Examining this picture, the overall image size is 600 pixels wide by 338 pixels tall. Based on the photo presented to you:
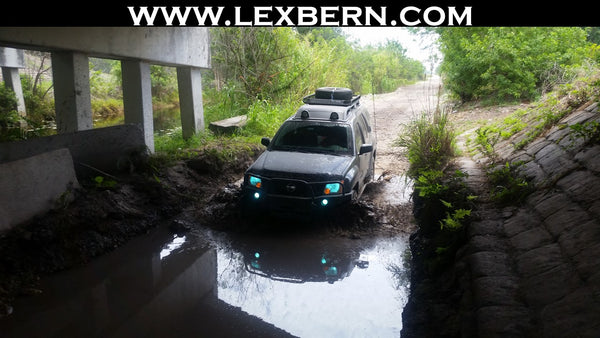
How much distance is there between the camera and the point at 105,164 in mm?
7766

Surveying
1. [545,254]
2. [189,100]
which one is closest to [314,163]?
[545,254]

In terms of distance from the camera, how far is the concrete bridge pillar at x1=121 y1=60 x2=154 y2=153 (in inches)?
382

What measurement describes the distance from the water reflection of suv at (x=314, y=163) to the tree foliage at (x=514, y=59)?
6.40 meters

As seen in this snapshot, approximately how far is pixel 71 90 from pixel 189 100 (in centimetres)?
478

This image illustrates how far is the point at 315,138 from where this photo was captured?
7809mm

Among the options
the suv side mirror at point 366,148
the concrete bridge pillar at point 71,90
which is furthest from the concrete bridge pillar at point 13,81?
the suv side mirror at point 366,148

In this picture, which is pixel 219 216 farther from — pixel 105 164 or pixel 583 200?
pixel 583 200

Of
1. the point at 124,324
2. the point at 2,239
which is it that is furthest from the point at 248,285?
the point at 2,239

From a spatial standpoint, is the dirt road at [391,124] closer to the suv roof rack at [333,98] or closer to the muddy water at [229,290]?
the suv roof rack at [333,98]

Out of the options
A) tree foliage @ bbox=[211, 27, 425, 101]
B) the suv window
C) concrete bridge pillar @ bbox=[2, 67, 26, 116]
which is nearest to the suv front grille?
the suv window

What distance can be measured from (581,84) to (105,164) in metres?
9.06

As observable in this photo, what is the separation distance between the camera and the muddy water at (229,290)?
4.48 meters

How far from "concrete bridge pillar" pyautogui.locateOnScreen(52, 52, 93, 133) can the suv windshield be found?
3.58 m

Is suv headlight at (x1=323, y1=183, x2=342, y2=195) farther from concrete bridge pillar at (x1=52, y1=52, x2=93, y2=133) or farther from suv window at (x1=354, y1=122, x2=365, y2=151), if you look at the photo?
concrete bridge pillar at (x1=52, y1=52, x2=93, y2=133)
